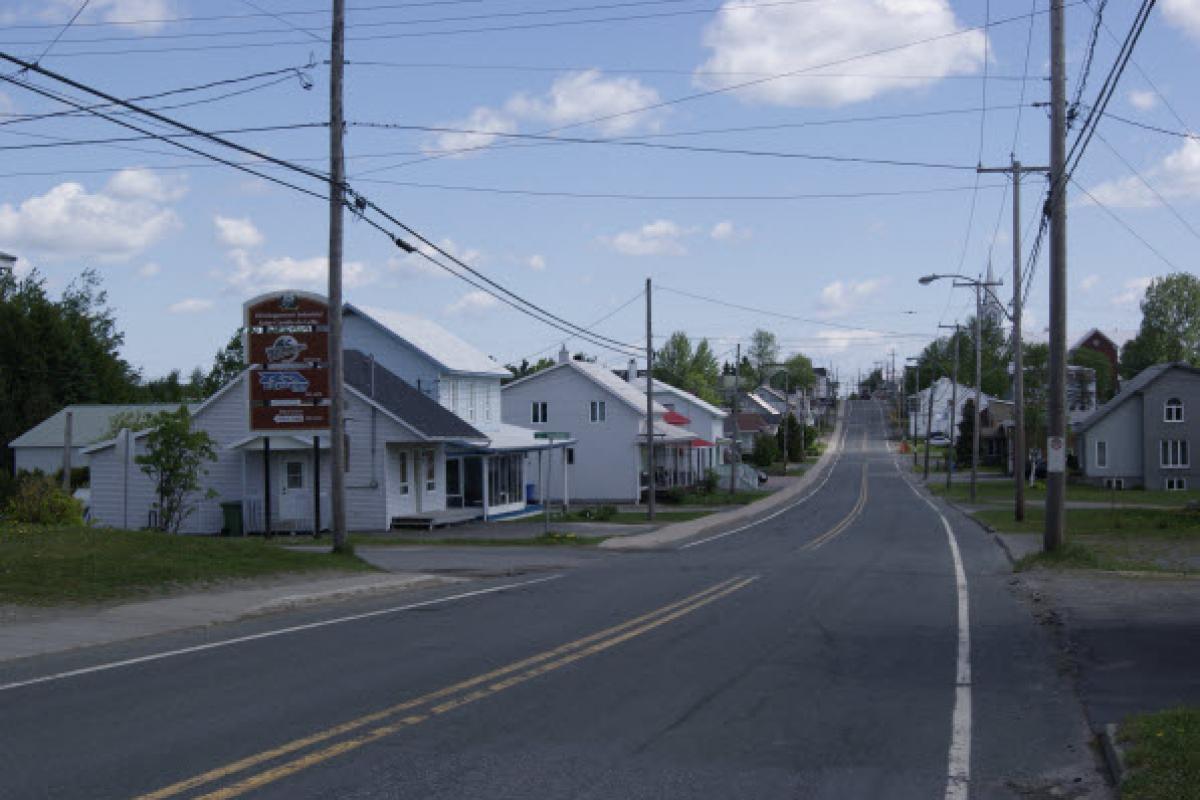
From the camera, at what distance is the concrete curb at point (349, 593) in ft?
53.9

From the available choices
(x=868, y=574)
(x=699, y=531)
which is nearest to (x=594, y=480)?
(x=699, y=531)

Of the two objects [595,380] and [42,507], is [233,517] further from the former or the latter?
[595,380]

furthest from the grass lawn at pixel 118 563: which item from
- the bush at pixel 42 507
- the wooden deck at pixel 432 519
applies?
the wooden deck at pixel 432 519

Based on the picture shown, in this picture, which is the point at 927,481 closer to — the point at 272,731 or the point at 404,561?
the point at 404,561

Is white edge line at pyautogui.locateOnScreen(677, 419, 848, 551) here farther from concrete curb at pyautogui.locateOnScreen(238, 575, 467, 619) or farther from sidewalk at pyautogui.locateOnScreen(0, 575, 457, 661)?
sidewalk at pyautogui.locateOnScreen(0, 575, 457, 661)

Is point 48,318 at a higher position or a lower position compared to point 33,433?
higher

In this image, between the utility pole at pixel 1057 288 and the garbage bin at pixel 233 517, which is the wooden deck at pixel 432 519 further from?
the utility pole at pixel 1057 288

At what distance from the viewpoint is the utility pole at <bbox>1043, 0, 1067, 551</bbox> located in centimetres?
2409

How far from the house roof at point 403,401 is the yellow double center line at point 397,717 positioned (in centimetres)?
2660

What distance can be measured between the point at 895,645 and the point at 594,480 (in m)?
49.3

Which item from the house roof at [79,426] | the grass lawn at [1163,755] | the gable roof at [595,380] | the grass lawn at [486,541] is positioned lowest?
the grass lawn at [486,541]

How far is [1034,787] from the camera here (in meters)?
7.46

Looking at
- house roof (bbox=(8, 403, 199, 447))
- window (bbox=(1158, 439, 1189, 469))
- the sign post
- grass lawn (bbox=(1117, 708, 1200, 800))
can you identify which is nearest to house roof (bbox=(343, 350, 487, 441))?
the sign post

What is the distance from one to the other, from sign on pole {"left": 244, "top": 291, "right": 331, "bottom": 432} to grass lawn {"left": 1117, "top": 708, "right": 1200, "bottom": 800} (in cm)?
2468
